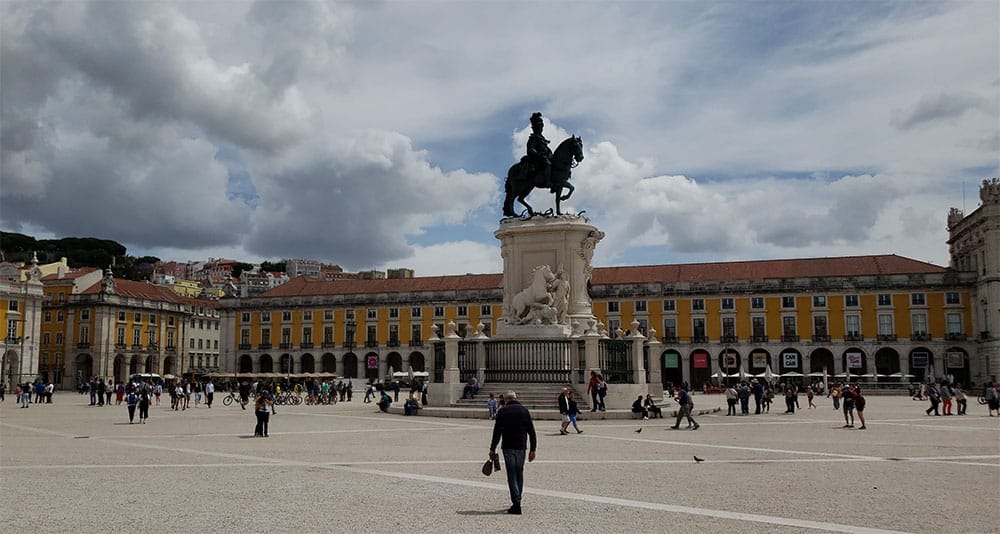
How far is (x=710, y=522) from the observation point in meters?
8.16

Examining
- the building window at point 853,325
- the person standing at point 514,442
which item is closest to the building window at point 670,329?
the building window at point 853,325

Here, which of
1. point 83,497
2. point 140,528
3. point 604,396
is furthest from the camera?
point 604,396

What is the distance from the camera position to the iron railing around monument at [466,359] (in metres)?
25.2

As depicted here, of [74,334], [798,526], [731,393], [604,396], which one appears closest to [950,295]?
[731,393]

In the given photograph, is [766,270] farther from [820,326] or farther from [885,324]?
[885,324]

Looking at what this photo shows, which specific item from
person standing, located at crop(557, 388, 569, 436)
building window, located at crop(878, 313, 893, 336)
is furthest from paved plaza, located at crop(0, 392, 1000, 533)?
building window, located at crop(878, 313, 893, 336)

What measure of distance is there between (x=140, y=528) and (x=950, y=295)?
7045cm

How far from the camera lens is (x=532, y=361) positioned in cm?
2433

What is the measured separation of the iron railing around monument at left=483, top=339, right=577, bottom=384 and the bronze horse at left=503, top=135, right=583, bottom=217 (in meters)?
4.69

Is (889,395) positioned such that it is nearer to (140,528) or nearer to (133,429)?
(133,429)

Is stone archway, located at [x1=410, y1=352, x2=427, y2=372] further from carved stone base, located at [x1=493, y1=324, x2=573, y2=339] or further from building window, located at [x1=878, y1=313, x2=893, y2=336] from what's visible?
carved stone base, located at [x1=493, y1=324, x2=573, y2=339]

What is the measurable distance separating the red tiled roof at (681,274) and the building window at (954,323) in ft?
11.6

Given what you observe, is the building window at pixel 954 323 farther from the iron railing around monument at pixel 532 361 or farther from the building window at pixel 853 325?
the iron railing around monument at pixel 532 361

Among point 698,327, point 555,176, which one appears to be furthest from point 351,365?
point 555,176
